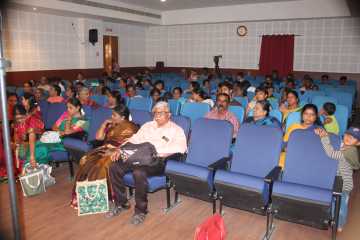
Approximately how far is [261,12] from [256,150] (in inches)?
399

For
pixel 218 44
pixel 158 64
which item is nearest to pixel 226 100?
pixel 218 44

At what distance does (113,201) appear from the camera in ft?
11.0

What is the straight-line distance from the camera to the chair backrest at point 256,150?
9.86 ft

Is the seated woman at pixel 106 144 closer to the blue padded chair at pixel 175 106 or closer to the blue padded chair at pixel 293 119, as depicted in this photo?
the blue padded chair at pixel 175 106

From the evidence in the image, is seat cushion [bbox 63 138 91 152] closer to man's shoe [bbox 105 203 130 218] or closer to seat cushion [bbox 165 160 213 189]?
man's shoe [bbox 105 203 130 218]

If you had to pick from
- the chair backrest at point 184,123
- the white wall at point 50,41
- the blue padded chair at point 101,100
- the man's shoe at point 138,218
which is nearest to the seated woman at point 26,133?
the blue padded chair at point 101,100

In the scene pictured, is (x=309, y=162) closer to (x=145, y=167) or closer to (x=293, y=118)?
(x=293, y=118)

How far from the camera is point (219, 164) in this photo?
3.01 m

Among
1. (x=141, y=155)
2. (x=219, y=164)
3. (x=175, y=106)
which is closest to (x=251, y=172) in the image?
(x=219, y=164)

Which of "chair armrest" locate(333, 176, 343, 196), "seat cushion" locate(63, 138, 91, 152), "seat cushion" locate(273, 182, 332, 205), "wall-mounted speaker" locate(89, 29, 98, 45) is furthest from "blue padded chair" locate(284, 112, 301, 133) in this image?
"wall-mounted speaker" locate(89, 29, 98, 45)

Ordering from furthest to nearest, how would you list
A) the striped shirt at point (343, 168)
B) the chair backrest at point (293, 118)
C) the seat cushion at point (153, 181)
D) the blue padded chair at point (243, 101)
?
the blue padded chair at point (243, 101), the chair backrest at point (293, 118), the seat cushion at point (153, 181), the striped shirt at point (343, 168)

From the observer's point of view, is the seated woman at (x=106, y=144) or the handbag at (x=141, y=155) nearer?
the handbag at (x=141, y=155)

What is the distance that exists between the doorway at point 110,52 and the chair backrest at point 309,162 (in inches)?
450

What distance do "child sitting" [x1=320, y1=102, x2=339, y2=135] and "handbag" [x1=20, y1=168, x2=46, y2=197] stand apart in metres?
3.55
